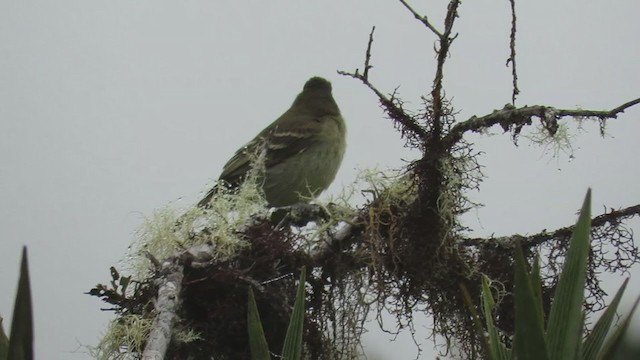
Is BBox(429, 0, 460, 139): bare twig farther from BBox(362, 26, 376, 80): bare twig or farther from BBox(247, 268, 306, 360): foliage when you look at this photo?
BBox(247, 268, 306, 360): foliage

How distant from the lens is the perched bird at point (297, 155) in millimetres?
5973

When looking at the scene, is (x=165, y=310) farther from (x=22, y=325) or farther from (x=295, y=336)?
(x=22, y=325)

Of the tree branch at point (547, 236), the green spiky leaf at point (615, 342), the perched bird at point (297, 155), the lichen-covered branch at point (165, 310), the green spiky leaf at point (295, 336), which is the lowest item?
the green spiky leaf at point (615, 342)

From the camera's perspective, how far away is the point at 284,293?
133 inches

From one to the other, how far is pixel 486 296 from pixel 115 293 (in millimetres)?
1371

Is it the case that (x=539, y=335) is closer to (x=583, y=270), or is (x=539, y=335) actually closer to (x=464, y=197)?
(x=583, y=270)

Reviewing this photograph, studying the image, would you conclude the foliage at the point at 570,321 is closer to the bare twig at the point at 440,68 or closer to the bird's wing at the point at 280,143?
the bare twig at the point at 440,68

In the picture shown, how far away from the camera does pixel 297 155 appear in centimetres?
623

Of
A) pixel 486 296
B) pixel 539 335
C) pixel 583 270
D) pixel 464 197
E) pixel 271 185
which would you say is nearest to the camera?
pixel 539 335

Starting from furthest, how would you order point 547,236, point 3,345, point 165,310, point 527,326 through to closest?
point 547,236, point 165,310, point 3,345, point 527,326

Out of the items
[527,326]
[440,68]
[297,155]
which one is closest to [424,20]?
[440,68]

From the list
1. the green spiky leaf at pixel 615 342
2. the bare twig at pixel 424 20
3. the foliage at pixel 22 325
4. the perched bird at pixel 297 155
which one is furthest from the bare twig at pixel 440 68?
the perched bird at pixel 297 155

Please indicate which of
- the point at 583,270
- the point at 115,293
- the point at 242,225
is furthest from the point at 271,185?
the point at 583,270

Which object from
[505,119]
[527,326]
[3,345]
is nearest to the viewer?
[527,326]
